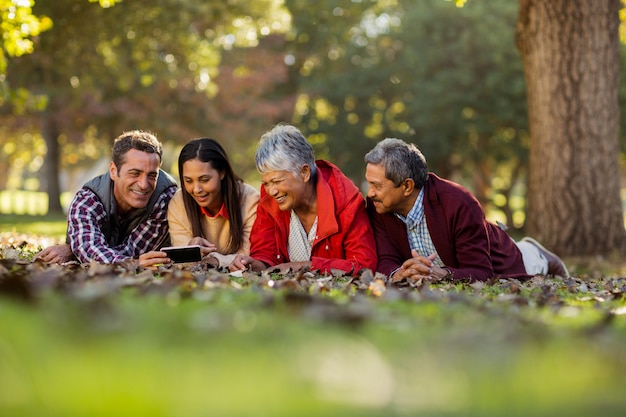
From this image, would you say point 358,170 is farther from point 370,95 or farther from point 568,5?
point 568,5

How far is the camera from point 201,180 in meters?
7.73

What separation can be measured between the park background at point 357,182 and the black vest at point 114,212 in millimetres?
936

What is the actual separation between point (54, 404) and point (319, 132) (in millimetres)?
32489

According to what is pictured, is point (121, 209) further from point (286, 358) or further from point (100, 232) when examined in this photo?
point (286, 358)

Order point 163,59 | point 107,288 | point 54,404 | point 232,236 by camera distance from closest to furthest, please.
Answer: point 54,404
point 107,288
point 232,236
point 163,59

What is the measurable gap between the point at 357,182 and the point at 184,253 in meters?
29.3

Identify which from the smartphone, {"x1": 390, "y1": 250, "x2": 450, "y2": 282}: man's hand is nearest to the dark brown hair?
the smartphone

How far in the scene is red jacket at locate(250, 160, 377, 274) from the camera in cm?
737

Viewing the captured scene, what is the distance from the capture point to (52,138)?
33.1 m

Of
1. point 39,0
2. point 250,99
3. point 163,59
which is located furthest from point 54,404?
point 250,99

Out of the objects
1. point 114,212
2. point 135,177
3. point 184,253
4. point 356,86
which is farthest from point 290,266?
point 356,86

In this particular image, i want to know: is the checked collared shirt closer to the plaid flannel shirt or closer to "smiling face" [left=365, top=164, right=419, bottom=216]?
"smiling face" [left=365, top=164, right=419, bottom=216]

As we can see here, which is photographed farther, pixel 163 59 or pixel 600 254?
pixel 163 59

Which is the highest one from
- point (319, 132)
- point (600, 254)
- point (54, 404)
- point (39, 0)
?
point (39, 0)
